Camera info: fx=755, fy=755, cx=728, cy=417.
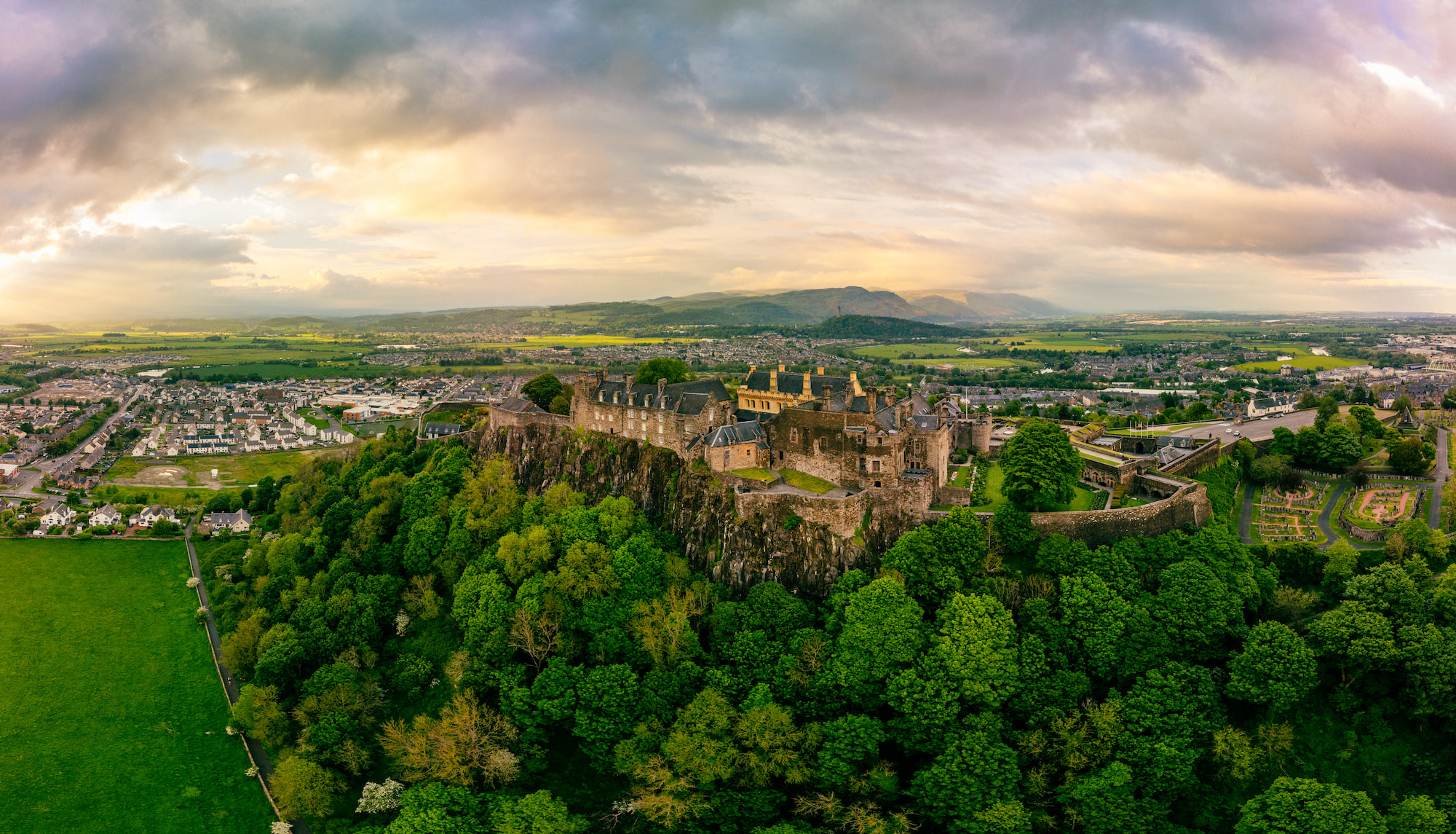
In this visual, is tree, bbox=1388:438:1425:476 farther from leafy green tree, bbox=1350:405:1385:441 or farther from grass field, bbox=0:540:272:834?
grass field, bbox=0:540:272:834

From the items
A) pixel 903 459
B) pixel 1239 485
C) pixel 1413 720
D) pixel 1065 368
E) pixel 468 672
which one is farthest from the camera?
pixel 1065 368

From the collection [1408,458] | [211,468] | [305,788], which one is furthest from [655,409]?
[211,468]

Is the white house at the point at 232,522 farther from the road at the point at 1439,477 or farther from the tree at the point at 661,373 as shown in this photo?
the road at the point at 1439,477

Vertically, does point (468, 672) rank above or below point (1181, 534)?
below

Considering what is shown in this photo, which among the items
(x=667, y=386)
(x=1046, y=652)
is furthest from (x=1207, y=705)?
(x=667, y=386)

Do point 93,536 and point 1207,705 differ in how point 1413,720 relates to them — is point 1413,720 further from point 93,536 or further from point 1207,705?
point 93,536

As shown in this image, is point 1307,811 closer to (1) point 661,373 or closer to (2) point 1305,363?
(1) point 661,373
